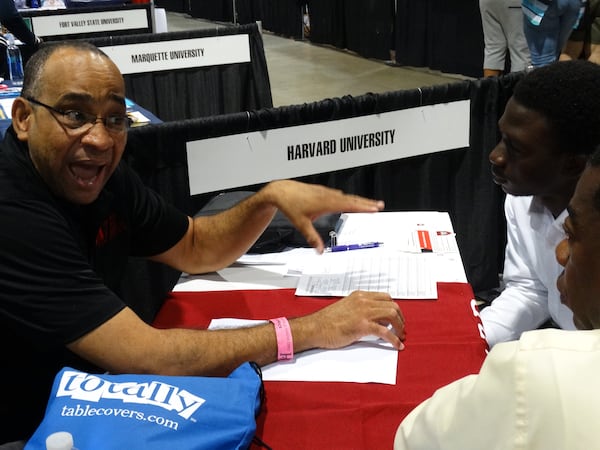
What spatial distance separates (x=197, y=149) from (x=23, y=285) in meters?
1.42

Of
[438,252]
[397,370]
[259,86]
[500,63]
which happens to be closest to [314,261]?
[438,252]

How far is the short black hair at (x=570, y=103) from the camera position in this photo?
1.89 m

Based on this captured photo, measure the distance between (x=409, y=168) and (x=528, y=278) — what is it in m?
1.20

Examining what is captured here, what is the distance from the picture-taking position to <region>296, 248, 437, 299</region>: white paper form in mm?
1701

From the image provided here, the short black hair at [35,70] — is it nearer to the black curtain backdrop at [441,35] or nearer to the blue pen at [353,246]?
the blue pen at [353,246]

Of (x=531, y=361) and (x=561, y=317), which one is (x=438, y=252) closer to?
(x=561, y=317)

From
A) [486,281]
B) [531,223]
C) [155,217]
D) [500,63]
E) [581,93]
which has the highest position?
[581,93]

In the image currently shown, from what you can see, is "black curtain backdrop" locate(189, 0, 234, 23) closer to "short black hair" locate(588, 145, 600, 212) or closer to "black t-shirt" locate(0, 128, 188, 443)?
"black t-shirt" locate(0, 128, 188, 443)

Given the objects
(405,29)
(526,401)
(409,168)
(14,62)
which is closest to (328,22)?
(405,29)

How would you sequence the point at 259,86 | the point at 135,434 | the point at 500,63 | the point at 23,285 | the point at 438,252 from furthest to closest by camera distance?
the point at 500,63 → the point at 259,86 → the point at 438,252 → the point at 23,285 → the point at 135,434

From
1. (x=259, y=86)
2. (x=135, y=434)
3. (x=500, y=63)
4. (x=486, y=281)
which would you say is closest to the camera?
(x=135, y=434)

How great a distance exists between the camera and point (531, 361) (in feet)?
2.55

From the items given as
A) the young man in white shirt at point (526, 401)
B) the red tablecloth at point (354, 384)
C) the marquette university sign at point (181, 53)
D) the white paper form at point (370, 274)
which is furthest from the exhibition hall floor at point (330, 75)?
the young man in white shirt at point (526, 401)

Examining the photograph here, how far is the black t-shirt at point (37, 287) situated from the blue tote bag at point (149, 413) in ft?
0.76
